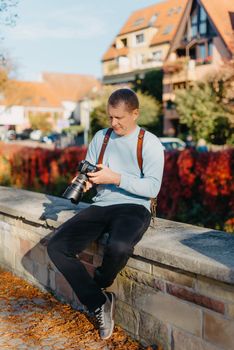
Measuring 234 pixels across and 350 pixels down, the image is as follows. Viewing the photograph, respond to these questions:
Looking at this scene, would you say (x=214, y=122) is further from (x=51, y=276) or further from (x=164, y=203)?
(x=51, y=276)

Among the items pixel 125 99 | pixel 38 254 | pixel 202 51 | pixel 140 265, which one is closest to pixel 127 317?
pixel 140 265

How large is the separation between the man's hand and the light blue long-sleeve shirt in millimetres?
44

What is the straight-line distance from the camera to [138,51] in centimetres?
4897

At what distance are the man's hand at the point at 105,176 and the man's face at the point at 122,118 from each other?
344 mm

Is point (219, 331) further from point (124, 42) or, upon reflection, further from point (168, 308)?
point (124, 42)

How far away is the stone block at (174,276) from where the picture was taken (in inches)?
108

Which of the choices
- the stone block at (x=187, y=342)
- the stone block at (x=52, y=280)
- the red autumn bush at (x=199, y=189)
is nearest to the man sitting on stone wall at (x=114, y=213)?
the stone block at (x=187, y=342)

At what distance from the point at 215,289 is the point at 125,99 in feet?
4.73

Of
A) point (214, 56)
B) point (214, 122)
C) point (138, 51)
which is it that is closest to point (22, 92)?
point (138, 51)

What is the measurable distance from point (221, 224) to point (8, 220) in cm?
374

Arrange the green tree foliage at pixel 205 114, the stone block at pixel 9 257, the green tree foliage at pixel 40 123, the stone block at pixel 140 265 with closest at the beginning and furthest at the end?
the stone block at pixel 140 265, the stone block at pixel 9 257, the green tree foliage at pixel 205 114, the green tree foliage at pixel 40 123

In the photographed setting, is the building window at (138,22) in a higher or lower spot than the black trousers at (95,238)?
higher

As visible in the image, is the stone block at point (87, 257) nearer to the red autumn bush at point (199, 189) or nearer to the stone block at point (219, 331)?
the stone block at point (219, 331)

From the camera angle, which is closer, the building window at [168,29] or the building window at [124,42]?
the building window at [168,29]
